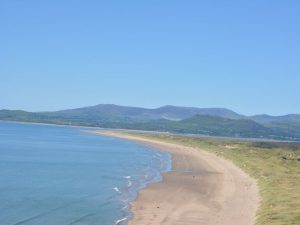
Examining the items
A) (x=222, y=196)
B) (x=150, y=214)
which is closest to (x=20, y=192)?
(x=150, y=214)

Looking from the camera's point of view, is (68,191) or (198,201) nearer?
(198,201)

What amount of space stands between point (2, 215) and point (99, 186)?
19103 mm

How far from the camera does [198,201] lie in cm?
4566

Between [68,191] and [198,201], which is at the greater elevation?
[198,201]

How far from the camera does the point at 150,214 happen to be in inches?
1501

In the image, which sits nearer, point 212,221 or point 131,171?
point 212,221

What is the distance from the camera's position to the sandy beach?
1425 inches

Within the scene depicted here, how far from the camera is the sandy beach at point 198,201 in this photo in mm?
36188

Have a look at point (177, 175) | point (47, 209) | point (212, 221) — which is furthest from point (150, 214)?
point (177, 175)

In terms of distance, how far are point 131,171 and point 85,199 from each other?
27.4m

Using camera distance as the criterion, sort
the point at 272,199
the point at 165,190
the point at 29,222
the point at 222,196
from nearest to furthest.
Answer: the point at 29,222
the point at 272,199
the point at 222,196
the point at 165,190

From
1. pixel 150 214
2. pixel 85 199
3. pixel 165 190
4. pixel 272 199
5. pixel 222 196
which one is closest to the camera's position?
pixel 150 214

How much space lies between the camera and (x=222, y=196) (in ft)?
160

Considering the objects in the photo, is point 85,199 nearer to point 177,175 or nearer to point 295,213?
point 295,213
